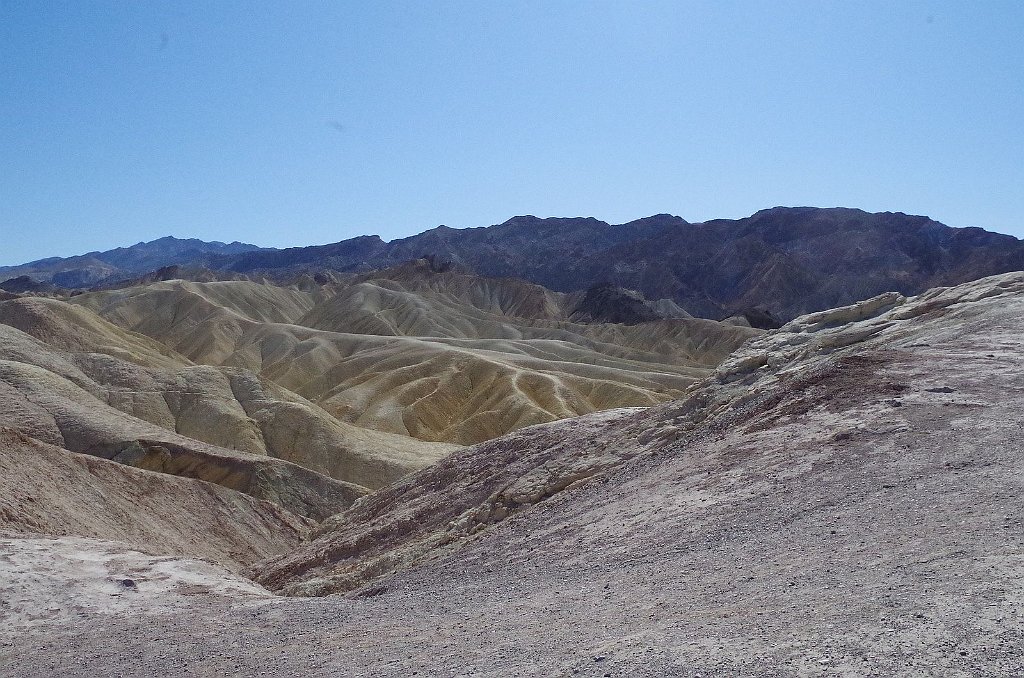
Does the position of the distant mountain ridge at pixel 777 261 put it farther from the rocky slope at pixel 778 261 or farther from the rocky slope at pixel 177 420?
the rocky slope at pixel 177 420

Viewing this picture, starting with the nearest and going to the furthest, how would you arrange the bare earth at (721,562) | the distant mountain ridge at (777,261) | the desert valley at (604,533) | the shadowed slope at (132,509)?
1. the bare earth at (721,562)
2. the desert valley at (604,533)
3. the shadowed slope at (132,509)
4. the distant mountain ridge at (777,261)

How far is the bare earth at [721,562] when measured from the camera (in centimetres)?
Result: 583

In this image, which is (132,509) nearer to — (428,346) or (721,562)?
(721,562)

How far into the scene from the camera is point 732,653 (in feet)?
18.6

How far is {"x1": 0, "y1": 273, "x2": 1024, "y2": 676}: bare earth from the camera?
583 cm

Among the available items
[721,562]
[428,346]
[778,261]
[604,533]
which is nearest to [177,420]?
[428,346]

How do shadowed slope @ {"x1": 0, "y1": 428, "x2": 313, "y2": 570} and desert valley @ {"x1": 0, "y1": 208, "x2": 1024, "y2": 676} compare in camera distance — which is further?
shadowed slope @ {"x1": 0, "y1": 428, "x2": 313, "y2": 570}

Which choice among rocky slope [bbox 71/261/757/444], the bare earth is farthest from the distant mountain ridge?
the bare earth

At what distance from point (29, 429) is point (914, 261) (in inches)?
5552

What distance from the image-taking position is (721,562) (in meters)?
8.03

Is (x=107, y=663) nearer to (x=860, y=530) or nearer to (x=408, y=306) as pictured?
(x=860, y=530)

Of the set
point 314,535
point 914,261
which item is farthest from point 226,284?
point 914,261

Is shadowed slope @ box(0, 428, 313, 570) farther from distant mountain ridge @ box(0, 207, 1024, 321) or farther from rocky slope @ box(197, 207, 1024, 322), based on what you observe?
rocky slope @ box(197, 207, 1024, 322)

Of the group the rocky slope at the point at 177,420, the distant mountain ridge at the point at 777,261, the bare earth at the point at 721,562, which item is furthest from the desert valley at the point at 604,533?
the distant mountain ridge at the point at 777,261
